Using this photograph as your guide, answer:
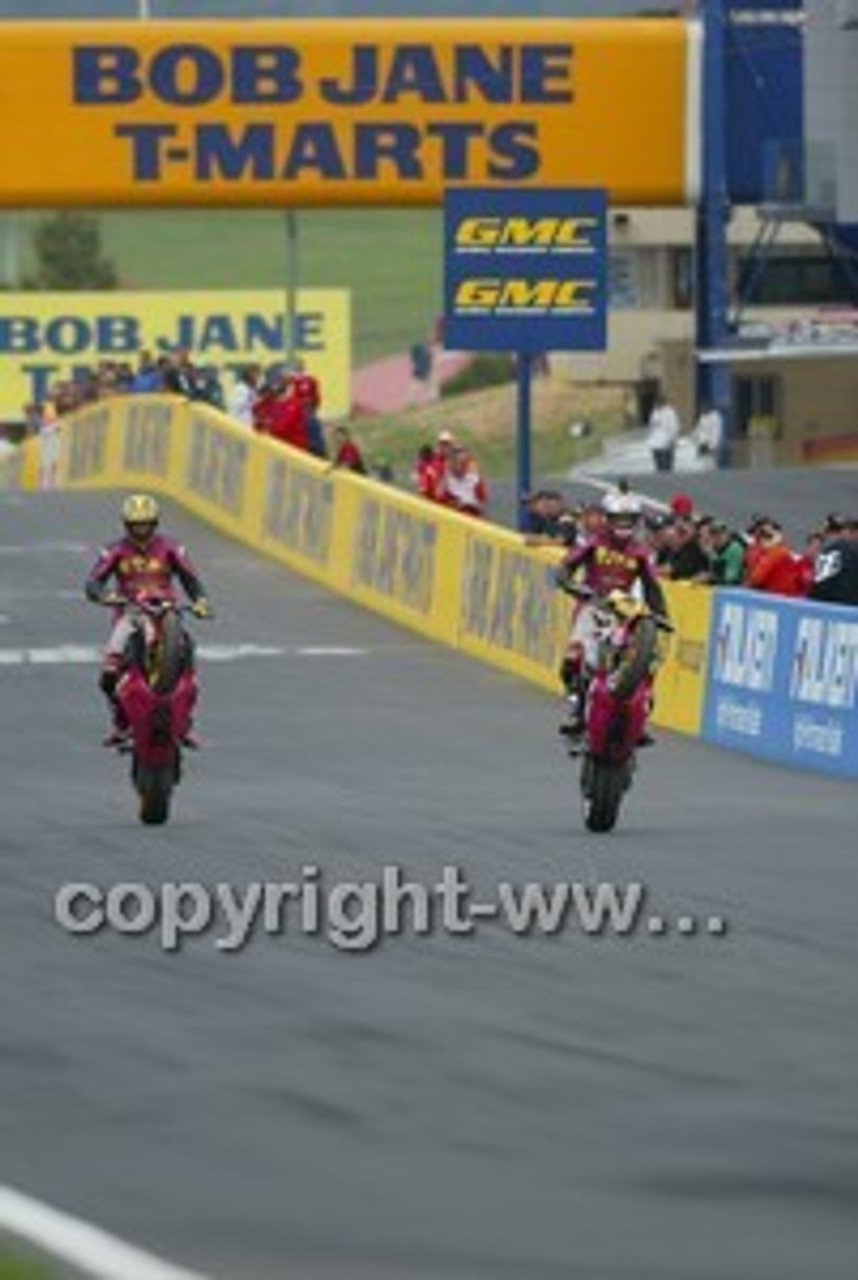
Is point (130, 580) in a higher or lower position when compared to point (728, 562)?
higher

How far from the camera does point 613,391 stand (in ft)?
317

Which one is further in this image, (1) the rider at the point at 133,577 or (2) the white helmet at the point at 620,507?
(2) the white helmet at the point at 620,507

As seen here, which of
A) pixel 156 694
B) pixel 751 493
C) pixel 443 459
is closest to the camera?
pixel 156 694

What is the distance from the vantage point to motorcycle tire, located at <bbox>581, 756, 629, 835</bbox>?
22781 millimetres

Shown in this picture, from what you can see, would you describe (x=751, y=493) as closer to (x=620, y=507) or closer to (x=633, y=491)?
(x=633, y=491)

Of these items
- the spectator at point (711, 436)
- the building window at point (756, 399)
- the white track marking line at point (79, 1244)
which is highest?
the white track marking line at point (79, 1244)

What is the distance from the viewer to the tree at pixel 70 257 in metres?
126

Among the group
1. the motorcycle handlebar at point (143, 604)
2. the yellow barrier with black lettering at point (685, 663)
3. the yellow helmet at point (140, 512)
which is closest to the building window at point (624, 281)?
the yellow barrier with black lettering at point (685, 663)

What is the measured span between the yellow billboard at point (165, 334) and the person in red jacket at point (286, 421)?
42901 mm

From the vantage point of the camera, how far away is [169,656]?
74.1 feet

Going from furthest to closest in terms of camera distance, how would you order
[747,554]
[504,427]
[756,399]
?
1. [504,427]
2. [756,399]
3. [747,554]

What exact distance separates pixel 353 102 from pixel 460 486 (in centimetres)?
1393

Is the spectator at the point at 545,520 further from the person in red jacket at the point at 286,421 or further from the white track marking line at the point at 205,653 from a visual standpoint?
the person in red jacket at the point at 286,421

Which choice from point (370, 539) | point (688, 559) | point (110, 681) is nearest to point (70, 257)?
point (370, 539)
